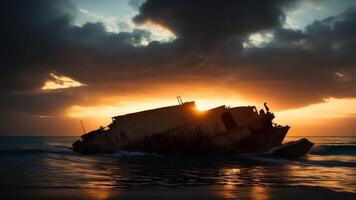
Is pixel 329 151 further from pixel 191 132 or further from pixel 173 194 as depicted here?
pixel 173 194

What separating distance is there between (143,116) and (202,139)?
221 inches

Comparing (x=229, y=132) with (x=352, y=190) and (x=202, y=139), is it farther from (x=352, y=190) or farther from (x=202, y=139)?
(x=352, y=190)

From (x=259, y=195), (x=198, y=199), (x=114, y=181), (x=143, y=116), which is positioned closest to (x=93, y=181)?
(x=114, y=181)

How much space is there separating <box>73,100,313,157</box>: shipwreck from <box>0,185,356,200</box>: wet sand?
1919cm

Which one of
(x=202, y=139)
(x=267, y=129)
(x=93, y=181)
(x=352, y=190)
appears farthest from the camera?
(x=267, y=129)

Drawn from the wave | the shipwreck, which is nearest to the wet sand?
the shipwreck

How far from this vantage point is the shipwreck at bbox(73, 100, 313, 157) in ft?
105

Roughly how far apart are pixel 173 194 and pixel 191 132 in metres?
20.7

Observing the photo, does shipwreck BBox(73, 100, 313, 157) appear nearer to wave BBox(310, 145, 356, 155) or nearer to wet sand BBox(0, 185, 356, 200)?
wave BBox(310, 145, 356, 155)

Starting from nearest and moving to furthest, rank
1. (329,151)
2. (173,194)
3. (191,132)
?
(173,194), (191,132), (329,151)

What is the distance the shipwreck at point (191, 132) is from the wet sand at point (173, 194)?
1919cm

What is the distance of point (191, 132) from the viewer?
3191 centimetres

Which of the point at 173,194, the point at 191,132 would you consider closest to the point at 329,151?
the point at 191,132

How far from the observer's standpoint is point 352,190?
13.0 m
